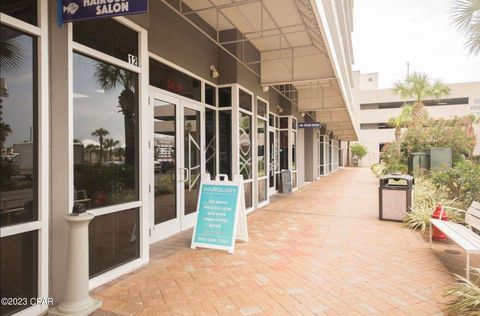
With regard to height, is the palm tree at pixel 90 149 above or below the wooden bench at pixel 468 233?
above

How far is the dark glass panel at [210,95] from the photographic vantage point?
690cm

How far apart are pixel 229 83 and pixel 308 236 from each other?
12.2 ft

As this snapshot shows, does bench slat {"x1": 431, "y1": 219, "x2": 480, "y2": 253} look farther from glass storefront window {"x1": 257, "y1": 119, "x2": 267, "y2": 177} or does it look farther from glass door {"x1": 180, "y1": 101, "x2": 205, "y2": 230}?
glass storefront window {"x1": 257, "y1": 119, "x2": 267, "y2": 177}

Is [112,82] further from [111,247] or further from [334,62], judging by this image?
[334,62]

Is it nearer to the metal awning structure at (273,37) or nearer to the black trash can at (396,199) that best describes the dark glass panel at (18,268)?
the metal awning structure at (273,37)

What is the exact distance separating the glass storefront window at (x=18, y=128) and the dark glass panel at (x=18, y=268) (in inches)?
6.7

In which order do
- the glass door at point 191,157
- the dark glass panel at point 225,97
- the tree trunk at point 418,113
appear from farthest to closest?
the tree trunk at point 418,113
the dark glass panel at point 225,97
the glass door at point 191,157

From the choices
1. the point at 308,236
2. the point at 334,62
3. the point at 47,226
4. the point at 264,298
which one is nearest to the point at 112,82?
the point at 47,226

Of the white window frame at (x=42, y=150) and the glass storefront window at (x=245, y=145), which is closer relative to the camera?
the white window frame at (x=42, y=150)

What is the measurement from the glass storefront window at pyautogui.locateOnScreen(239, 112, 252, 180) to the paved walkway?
6.58 ft

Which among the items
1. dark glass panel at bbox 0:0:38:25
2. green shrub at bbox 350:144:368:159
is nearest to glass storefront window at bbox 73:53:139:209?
dark glass panel at bbox 0:0:38:25

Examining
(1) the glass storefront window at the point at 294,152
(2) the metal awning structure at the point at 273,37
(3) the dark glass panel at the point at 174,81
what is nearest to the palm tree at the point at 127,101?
(3) the dark glass panel at the point at 174,81

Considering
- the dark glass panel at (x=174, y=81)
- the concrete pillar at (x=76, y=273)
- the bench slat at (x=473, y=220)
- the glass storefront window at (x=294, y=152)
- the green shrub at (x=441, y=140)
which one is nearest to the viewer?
the concrete pillar at (x=76, y=273)

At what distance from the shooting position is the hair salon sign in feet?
9.41
